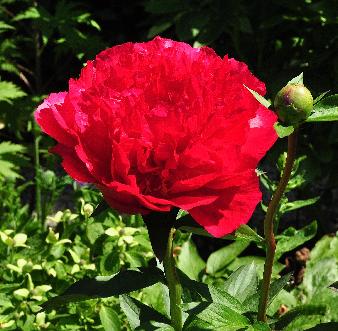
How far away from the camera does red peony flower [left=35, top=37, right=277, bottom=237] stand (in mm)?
837

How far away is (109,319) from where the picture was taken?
1.50 m

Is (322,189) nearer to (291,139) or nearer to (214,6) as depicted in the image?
(214,6)

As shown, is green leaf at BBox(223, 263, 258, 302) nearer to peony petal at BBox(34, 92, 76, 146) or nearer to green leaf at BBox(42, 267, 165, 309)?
green leaf at BBox(42, 267, 165, 309)

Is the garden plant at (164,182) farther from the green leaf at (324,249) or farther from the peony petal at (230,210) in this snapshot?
the green leaf at (324,249)

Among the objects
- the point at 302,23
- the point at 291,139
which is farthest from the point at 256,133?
the point at 302,23

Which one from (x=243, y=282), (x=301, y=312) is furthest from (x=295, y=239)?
(x=301, y=312)

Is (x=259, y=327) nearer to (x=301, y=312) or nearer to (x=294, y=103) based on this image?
(x=301, y=312)

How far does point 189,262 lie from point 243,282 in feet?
2.00

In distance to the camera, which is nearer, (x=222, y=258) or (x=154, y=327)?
(x=154, y=327)

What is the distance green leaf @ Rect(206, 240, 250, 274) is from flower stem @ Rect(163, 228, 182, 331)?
0.89m

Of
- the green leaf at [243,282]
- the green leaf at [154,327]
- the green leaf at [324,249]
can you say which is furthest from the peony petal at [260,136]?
the green leaf at [324,249]

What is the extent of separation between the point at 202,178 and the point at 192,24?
191 cm

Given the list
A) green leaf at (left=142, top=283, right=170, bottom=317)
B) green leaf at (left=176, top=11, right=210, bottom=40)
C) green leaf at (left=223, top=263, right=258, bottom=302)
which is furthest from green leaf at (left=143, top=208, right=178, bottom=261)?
green leaf at (left=176, top=11, right=210, bottom=40)

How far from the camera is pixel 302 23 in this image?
9.30 feet
